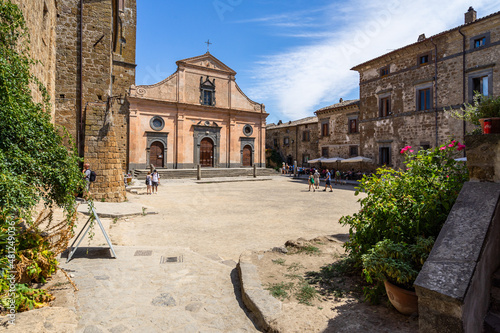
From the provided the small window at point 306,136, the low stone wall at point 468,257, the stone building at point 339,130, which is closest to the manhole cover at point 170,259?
the low stone wall at point 468,257

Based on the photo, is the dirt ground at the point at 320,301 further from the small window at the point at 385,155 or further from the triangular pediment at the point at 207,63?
the triangular pediment at the point at 207,63

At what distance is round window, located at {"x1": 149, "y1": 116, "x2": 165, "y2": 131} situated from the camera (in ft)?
87.4

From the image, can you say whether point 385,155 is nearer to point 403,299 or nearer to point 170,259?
point 170,259

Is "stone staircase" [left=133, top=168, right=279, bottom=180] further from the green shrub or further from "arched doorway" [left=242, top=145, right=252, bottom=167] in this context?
the green shrub

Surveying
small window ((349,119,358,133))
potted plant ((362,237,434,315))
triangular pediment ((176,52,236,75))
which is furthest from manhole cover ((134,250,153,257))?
triangular pediment ((176,52,236,75))

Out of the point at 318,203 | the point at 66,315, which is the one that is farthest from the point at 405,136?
the point at 66,315

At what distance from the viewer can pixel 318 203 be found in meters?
12.5

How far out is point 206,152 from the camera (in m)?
29.9

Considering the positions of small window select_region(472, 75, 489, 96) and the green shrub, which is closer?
the green shrub

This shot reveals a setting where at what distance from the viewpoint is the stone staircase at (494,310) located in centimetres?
237

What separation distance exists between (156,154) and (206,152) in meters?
5.25

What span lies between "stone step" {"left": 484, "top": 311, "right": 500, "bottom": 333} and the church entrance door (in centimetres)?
2652

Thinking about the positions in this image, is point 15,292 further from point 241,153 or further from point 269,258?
point 241,153

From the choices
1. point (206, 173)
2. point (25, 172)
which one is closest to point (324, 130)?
Answer: point (206, 173)
